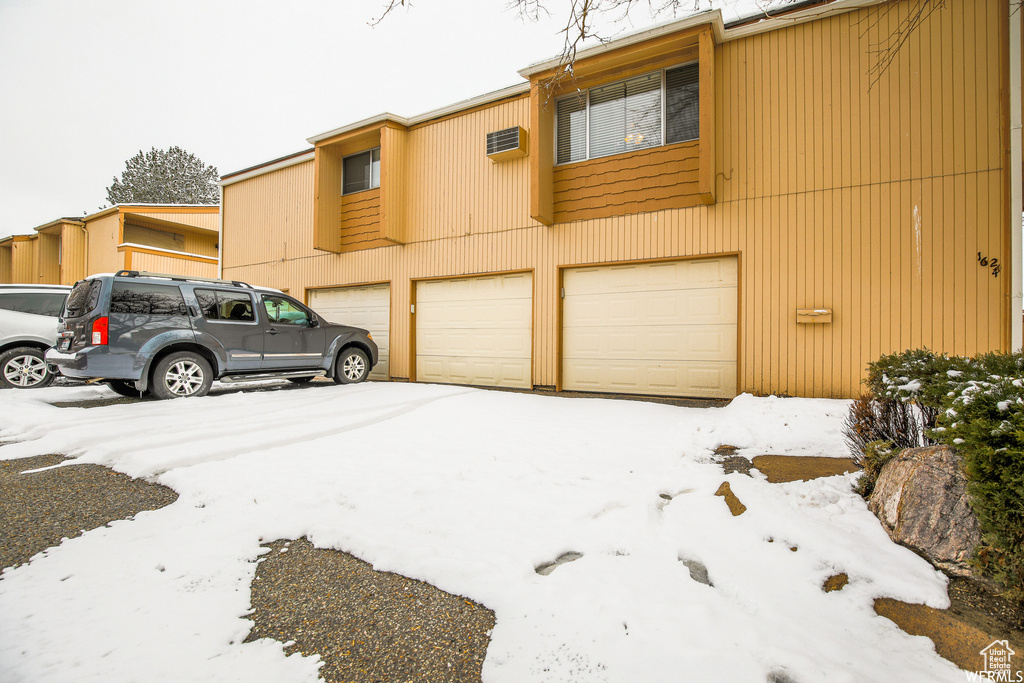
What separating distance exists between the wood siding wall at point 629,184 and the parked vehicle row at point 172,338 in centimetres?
515

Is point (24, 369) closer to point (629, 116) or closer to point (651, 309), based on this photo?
point (651, 309)

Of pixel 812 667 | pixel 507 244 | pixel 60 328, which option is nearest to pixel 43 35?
pixel 60 328

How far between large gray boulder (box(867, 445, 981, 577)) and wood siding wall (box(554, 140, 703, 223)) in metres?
5.73

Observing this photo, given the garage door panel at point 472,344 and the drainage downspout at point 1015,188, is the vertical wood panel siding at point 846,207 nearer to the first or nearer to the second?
the drainage downspout at point 1015,188

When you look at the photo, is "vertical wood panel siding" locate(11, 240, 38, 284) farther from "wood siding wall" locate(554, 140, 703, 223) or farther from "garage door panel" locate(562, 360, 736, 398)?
"garage door panel" locate(562, 360, 736, 398)

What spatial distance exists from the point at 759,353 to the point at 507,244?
4915 millimetres

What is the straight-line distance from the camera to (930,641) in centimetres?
167

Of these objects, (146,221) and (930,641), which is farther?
(146,221)

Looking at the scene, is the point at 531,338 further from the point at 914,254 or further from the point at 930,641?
the point at 930,641

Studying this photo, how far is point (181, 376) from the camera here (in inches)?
262

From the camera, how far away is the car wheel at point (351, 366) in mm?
8773

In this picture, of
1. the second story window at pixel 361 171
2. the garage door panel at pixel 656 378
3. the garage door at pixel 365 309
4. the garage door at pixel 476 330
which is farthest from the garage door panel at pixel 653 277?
the second story window at pixel 361 171

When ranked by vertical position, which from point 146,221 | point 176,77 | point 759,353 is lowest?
point 759,353

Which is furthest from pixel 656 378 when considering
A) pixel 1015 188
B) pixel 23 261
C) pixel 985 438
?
pixel 23 261
